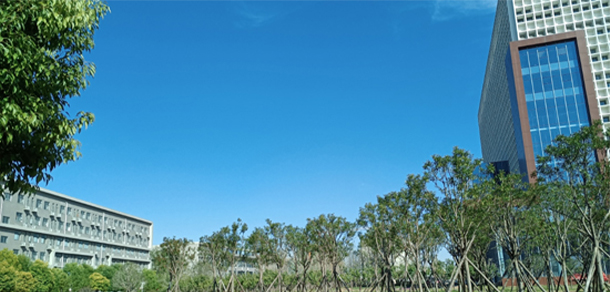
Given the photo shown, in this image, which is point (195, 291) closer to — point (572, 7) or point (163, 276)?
point (163, 276)

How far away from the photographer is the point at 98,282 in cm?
6134

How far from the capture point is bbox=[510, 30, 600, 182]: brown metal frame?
5950 centimetres

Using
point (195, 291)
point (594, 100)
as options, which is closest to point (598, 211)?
point (594, 100)

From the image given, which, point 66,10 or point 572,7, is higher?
point 572,7

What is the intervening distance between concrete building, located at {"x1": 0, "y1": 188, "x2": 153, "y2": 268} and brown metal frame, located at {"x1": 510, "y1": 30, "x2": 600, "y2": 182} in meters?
60.7

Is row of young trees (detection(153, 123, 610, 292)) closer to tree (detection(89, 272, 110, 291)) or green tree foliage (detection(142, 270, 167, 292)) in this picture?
tree (detection(89, 272, 110, 291))

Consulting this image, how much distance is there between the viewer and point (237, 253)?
4300cm

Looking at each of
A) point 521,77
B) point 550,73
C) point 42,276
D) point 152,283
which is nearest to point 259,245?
point 42,276

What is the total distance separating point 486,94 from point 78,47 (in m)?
94.0

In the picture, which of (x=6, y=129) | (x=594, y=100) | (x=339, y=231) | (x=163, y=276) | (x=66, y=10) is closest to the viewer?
(x=6, y=129)

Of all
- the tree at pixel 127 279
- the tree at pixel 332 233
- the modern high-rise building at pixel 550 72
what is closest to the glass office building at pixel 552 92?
the modern high-rise building at pixel 550 72

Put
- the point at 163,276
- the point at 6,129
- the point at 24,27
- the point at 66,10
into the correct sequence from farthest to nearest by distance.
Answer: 1. the point at 163,276
2. the point at 66,10
3. the point at 24,27
4. the point at 6,129

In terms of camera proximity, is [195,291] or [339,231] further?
[195,291]

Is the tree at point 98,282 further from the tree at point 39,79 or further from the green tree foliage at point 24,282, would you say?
the tree at point 39,79
